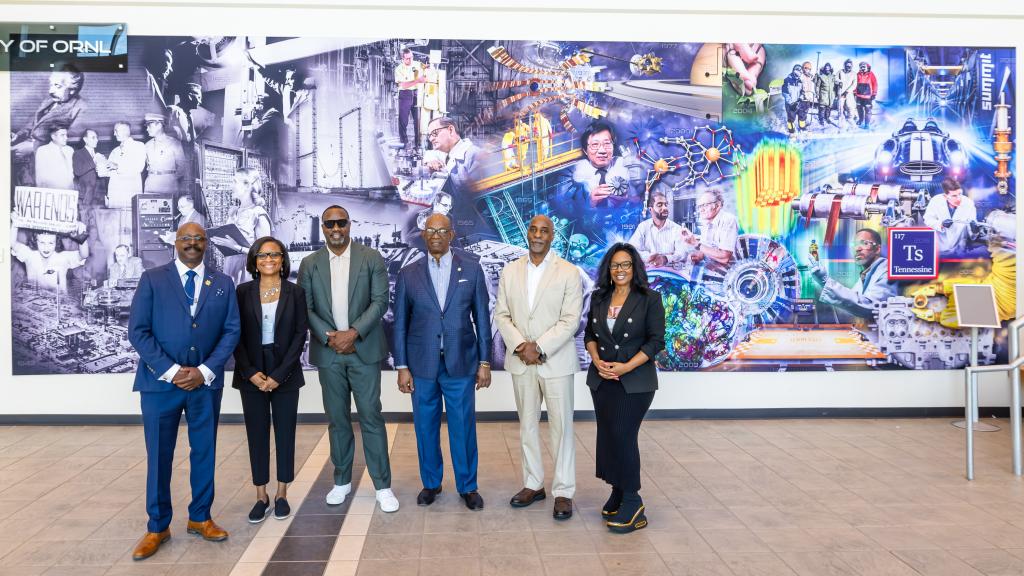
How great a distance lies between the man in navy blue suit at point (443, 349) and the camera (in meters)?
4.47

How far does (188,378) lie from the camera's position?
3730mm

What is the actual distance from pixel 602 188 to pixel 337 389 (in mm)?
3440

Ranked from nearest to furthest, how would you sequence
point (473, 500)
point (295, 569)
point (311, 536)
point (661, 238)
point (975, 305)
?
1. point (295, 569)
2. point (311, 536)
3. point (473, 500)
4. point (975, 305)
5. point (661, 238)

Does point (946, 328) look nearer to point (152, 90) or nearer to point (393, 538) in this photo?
point (393, 538)

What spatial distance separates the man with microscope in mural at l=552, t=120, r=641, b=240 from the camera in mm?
6918

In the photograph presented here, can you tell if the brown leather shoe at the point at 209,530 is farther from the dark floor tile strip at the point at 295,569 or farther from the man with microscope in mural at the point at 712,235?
the man with microscope in mural at the point at 712,235

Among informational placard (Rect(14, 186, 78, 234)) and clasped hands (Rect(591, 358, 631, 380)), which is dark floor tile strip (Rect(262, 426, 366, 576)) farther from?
informational placard (Rect(14, 186, 78, 234))

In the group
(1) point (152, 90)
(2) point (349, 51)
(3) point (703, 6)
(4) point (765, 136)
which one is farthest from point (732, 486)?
(1) point (152, 90)

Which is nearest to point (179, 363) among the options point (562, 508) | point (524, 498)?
point (524, 498)

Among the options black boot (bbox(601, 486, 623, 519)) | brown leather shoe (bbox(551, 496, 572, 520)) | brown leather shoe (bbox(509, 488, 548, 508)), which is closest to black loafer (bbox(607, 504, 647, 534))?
black boot (bbox(601, 486, 623, 519))

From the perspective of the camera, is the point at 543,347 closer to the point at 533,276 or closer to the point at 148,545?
the point at 533,276

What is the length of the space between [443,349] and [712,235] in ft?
11.5

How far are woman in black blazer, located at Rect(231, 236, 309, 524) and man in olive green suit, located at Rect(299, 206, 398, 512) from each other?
0.19 m

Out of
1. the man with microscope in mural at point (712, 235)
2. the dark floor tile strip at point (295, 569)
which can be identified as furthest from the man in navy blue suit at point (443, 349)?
the man with microscope in mural at point (712, 235)
